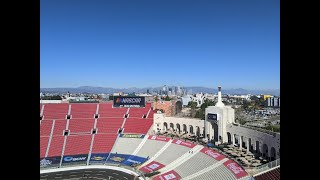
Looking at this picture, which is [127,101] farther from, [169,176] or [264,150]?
[264,150]

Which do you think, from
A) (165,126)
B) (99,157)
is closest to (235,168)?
(99,157)

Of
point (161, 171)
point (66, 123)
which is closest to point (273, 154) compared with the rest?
point (161, 171)

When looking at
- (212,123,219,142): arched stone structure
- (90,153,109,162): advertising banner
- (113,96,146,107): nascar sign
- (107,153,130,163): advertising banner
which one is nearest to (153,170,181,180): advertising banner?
(107,153,130,163): advertising banner

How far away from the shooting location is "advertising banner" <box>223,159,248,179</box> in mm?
12988

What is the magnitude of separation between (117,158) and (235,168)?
7.78 metres

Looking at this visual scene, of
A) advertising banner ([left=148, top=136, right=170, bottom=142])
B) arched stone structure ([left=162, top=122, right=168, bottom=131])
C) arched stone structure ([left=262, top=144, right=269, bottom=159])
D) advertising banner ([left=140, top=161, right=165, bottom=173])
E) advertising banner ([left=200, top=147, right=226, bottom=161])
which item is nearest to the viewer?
advertising banner ([left=200, top=147, right=226, bottom=161])

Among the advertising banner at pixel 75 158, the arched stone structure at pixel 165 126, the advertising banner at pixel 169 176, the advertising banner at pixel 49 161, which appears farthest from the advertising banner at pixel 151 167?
the arched stone structure at pixel 165 126

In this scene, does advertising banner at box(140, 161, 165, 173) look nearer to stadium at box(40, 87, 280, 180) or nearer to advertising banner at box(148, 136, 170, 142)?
stadium at box(40, 87, 280, 180)

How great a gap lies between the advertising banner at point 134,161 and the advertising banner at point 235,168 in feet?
17.8

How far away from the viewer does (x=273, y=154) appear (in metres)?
15.0

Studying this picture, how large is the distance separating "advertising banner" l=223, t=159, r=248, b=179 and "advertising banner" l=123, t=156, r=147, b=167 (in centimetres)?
541
